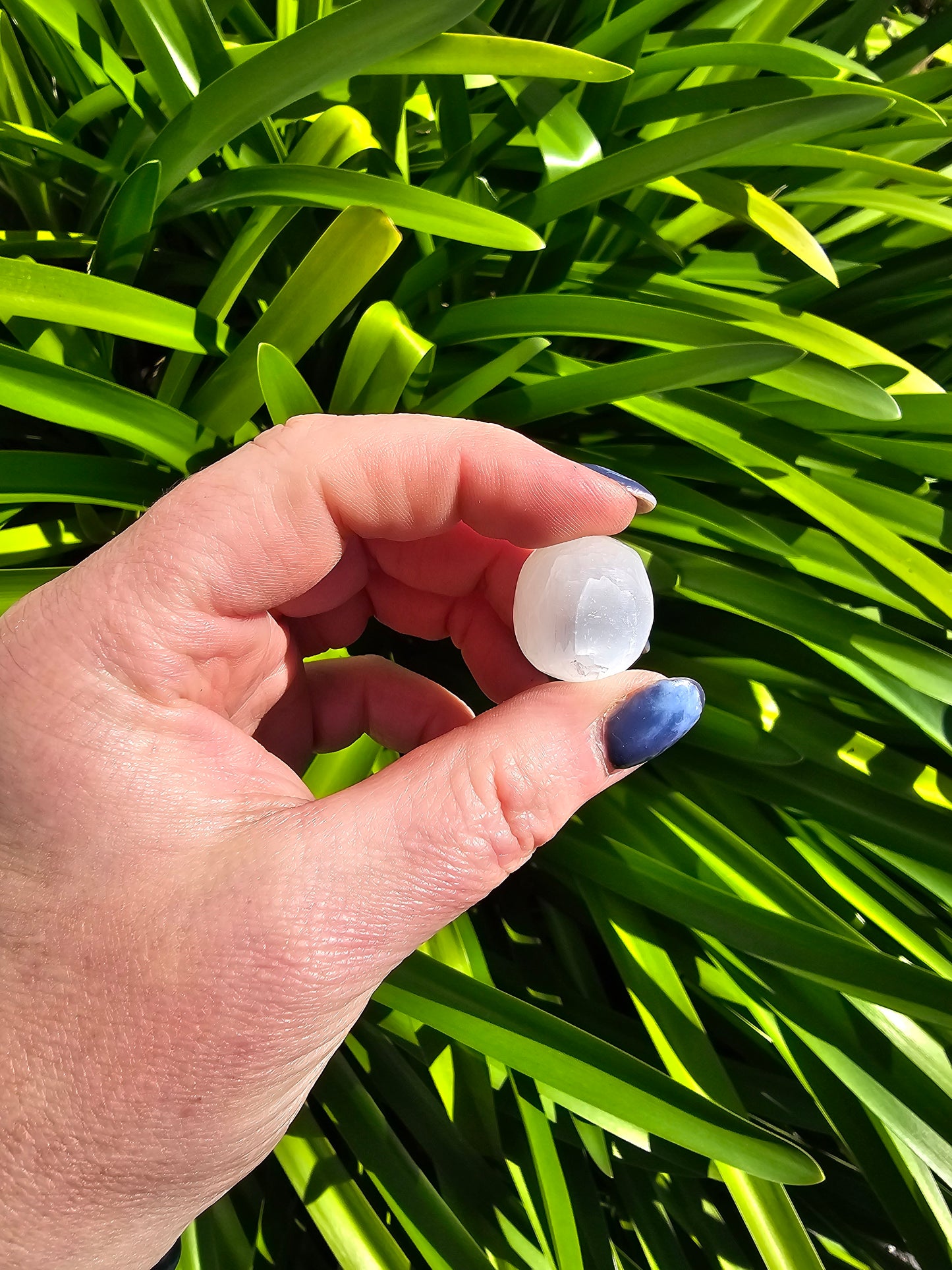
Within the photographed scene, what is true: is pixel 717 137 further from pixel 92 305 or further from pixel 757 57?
pixel 92 305

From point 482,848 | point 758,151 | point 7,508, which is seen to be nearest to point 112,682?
point 482,848

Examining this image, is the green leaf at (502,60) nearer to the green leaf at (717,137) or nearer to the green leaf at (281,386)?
the green leaf at (717,137)

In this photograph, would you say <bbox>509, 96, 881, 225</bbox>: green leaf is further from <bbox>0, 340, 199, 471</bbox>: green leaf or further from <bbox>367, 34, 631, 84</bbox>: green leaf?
<bbox>0, 340, 199, 471</bbox>: green leaf

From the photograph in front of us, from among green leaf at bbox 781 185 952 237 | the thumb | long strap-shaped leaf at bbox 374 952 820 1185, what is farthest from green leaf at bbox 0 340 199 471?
green leaf at bbox 781 185 952 237

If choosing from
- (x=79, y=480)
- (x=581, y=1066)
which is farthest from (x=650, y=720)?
(x=79, y=480)

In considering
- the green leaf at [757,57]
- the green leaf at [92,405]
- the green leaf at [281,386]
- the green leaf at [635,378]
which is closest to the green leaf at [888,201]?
the green leaf at [757,57]

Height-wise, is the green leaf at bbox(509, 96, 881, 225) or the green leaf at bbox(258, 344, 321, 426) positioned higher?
the green leaf at bbox(509, 96, 881, 225)

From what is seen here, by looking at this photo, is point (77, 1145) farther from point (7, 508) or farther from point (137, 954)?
point (7, 508)
